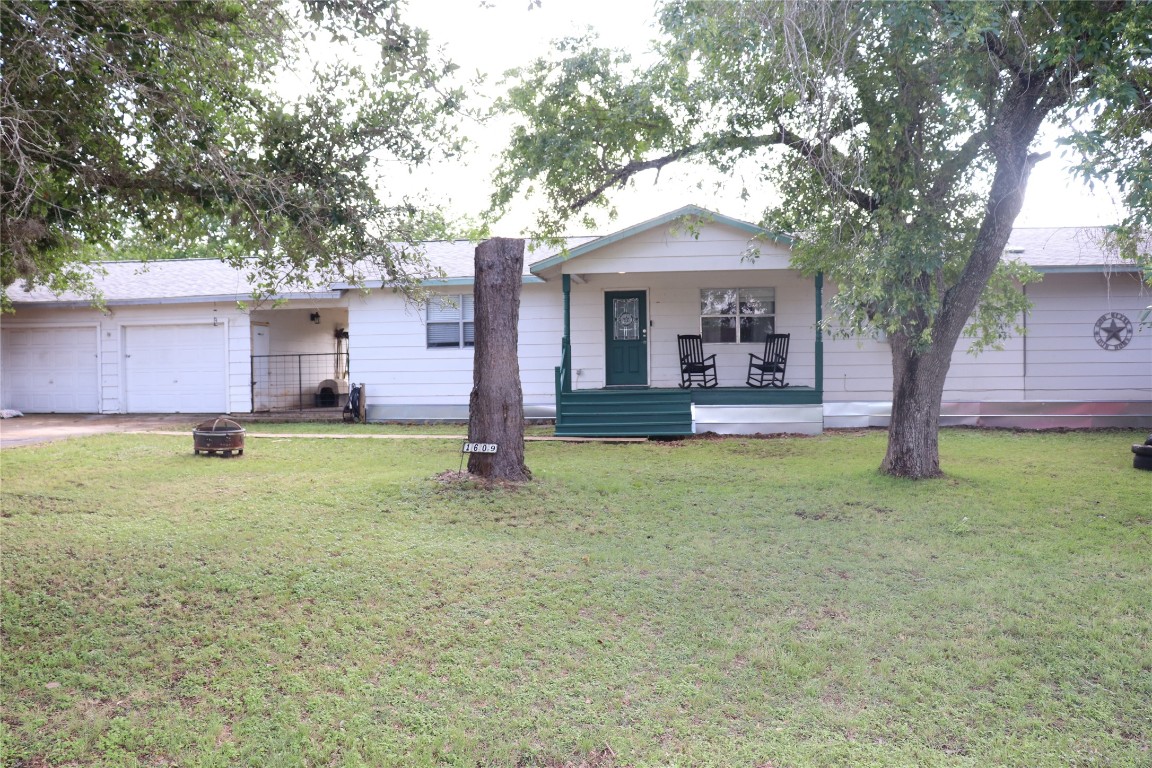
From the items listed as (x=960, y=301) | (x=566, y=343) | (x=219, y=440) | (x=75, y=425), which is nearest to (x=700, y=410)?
(x=566, y=343)

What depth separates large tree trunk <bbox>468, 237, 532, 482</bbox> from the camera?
25.8 feet

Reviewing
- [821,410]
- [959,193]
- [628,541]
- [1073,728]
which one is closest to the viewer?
[1073,728]

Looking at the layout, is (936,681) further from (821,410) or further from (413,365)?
(413,365)

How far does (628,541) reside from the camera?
617cm

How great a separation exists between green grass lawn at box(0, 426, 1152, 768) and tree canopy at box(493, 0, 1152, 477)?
2.12m

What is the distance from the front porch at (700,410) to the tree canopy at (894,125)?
3.55 meters

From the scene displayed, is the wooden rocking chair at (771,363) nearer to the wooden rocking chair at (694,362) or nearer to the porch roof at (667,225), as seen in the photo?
the wooden rocking chair at (694,362)

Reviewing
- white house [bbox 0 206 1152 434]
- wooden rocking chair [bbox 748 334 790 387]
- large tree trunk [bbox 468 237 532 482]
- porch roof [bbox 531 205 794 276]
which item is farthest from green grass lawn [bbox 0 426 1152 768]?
wooden rocking chair [bbox 748 334 790 387]

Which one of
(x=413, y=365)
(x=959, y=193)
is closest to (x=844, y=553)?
(x=959, y=193)

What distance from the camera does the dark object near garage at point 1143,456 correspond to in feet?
29.1

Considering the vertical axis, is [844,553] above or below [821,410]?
below

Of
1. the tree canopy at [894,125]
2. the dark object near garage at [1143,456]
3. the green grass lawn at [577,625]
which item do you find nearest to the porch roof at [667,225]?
the tree canopy at [894,125]

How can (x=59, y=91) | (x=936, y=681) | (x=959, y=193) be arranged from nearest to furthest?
(x=936, y=681)
(x=59, y=91)
(x=959, y=193)

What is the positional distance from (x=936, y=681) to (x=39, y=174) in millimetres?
6216
